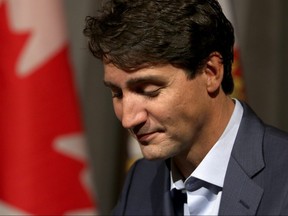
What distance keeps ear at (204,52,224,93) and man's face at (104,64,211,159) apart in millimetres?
13

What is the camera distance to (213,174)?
1.30 m

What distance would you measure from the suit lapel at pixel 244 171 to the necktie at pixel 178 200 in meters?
0.14

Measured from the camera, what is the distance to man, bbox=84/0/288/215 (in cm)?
119

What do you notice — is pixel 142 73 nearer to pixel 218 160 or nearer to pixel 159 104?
pixel 159 104

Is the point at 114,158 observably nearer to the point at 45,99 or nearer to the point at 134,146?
the point at 134,146

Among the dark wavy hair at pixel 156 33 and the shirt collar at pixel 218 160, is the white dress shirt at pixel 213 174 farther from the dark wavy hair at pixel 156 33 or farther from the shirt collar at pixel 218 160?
the dark wavy hair at pixel 156 33

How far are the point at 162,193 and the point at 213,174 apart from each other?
0.59 ft

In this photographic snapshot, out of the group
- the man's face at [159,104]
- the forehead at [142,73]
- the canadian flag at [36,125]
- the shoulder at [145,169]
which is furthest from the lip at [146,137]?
the canadian flag at [36,125]

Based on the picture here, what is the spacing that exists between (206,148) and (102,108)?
801 mm

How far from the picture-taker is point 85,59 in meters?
2.03

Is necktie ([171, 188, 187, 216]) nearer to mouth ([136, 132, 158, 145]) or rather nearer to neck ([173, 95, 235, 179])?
neck ([173, 95, 235, 179])

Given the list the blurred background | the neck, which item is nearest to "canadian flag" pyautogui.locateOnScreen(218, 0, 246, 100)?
the blurred background

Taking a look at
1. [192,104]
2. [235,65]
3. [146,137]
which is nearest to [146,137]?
[146,137]

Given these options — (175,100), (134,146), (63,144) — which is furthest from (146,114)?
(134,146)
